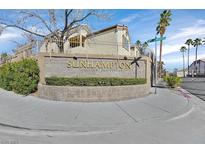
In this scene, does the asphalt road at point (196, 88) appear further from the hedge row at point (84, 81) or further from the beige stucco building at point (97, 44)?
the hedge row at point (84, 81)

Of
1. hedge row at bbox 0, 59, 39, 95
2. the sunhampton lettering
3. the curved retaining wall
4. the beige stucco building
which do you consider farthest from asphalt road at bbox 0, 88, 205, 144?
the beige stucco building

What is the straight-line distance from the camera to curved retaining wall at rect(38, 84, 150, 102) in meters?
9.75

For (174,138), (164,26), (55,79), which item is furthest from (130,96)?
(164,26)

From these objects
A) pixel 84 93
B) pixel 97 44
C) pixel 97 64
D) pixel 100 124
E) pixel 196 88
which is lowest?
pixel 100 124

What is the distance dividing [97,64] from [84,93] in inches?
116

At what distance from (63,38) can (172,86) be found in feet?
33.7

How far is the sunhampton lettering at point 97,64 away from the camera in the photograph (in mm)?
11781

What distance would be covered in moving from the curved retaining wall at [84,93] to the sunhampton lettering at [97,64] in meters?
2.18

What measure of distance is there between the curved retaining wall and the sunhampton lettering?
2.18 metres

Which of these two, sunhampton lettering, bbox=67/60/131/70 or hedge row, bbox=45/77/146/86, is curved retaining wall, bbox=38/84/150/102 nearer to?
hedge row, bbox=45/77/146/86

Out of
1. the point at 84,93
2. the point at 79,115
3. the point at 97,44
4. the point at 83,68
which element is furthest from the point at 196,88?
the point at 79,115

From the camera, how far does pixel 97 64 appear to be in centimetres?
1225

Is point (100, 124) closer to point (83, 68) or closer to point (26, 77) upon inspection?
point (83, 68)

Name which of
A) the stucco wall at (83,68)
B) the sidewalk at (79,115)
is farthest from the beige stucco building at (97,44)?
the sidewalk at (79,115)
